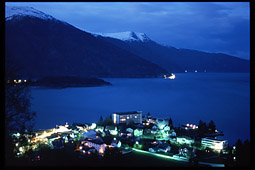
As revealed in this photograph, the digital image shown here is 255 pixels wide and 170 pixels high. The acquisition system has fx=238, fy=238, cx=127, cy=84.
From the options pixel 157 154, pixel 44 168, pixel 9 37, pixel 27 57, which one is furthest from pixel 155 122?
pixel 9 37

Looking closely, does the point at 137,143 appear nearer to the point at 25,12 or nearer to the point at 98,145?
the point at 98,145

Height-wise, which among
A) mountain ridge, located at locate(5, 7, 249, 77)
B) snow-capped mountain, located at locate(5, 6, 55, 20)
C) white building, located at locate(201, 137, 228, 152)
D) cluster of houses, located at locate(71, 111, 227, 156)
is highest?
snow-capped mountain, located at locate(5, 6, 55, 20)

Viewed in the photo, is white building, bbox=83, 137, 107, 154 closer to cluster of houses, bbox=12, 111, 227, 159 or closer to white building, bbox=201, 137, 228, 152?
cluster of houses, bbox=12, 111, 227, 159

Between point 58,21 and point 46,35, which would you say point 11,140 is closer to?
point 46,35

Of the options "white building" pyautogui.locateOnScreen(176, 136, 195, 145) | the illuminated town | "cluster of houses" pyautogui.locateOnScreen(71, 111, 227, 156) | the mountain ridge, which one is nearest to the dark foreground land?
the illuminated town

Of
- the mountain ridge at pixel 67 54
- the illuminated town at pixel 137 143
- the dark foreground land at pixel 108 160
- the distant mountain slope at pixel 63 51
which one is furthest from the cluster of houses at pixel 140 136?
the distant mountain slope at pixel 63 51
